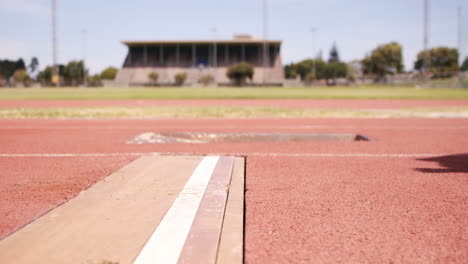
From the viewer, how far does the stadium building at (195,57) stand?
323 feet

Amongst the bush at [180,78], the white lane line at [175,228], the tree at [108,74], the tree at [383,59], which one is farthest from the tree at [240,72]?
the white lane line at [175,228]

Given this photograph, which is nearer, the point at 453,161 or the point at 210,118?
the point at 453,161

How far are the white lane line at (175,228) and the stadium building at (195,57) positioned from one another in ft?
307

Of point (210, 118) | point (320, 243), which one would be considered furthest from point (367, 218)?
point (210, 118)

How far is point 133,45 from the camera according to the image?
343 ft

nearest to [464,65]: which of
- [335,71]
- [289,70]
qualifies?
[335,71]

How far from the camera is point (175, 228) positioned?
2732 mm

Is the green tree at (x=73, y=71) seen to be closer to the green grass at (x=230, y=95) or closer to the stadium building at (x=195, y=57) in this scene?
the stadium building at (x=195, y=57)

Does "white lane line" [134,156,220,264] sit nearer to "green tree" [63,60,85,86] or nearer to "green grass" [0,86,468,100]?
"green grass" [0,86,468,100]

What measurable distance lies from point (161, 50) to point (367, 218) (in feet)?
343

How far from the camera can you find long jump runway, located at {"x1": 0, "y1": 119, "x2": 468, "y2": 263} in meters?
2.53

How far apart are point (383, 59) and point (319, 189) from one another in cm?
10973

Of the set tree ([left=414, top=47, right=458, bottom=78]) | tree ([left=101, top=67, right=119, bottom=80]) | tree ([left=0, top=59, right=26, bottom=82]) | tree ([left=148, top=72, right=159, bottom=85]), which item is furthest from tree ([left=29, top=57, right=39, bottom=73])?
tree ([left=414, top=47, right=458, bottom=78])

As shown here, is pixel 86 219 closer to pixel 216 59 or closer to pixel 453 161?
pixel 453 161
